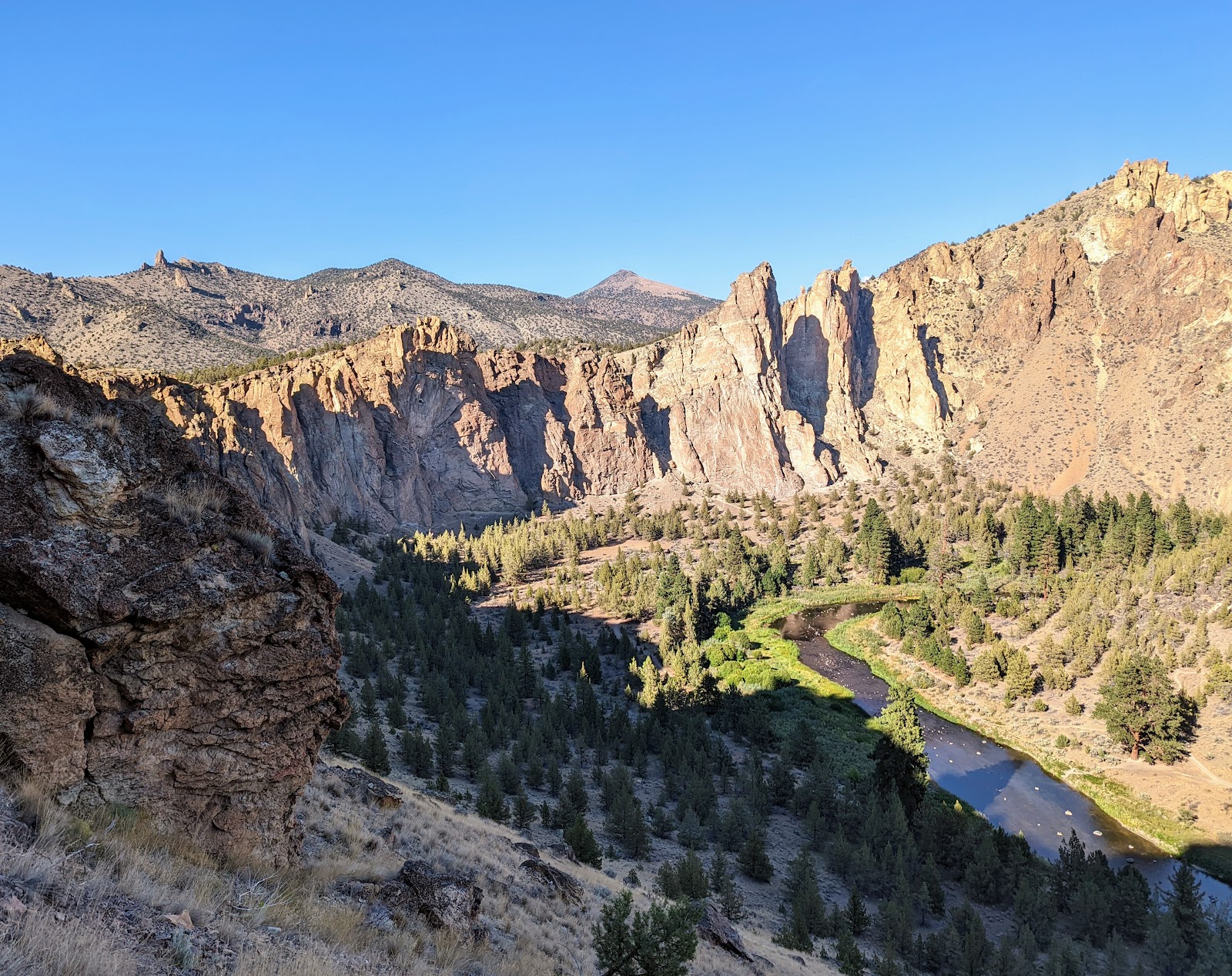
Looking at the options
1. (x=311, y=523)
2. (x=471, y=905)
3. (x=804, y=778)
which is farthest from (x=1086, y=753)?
(x=311, y=523)

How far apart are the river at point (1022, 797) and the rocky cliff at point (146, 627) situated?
38.8 meters

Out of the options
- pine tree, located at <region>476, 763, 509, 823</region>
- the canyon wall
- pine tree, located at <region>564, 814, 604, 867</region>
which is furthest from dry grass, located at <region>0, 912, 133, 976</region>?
the canyon wall

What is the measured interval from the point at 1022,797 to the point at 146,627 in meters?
46.9

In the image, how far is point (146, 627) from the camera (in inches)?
329

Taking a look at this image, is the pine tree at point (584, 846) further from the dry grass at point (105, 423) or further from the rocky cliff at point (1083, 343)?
the rocky cliff at point (1083, 343)

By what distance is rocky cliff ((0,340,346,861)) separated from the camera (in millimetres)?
7707

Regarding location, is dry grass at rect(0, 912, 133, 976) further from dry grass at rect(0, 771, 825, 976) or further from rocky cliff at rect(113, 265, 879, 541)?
rocky cliff at rect(113, 265, 879, 541)

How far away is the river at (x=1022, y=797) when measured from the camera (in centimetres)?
3522

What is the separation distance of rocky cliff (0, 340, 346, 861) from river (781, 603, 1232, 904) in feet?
127

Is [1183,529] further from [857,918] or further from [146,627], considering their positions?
[146,627]

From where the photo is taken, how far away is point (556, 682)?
55.7 metres

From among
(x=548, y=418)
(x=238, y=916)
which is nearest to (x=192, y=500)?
(x=238, y=916)

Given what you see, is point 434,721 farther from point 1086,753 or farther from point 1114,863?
point 1086,753

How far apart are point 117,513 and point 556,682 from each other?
49633 millimetres
